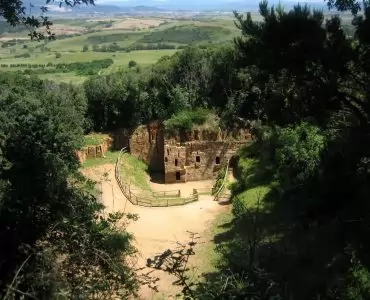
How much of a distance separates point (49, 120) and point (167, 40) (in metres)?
82.2

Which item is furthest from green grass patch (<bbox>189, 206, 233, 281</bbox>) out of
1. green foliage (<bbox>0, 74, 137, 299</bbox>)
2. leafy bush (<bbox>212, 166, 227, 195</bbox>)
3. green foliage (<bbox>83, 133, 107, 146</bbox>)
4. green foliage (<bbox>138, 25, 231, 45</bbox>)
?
green foliage (<bbox>138, 25, 231, 45</bbox>)

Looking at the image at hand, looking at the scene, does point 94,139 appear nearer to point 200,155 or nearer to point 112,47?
point 200,155

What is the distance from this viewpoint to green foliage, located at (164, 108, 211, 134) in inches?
1085

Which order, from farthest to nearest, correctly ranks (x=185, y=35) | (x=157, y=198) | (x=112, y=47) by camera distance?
(x=185, y=35) < (x=112, y=47) < (x=157, y=198)

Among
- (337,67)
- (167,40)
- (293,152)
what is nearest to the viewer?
(337,67)

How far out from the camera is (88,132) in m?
30.1

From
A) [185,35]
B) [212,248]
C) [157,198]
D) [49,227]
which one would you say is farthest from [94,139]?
[185,35]

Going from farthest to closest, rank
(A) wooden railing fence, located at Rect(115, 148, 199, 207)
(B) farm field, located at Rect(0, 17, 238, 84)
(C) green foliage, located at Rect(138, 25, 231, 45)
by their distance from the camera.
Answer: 1. (C) green foliage, located at Rect(138, 25, 231, 45)
2. (B) farm field, located at Rect(0, 17, 238, 84)
3. (A) wooden railing fence, located at Rect(115, 148, 199, 207)

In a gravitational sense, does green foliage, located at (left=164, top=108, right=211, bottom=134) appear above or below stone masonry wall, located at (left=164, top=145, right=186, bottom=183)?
above

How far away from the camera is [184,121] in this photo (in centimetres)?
2755

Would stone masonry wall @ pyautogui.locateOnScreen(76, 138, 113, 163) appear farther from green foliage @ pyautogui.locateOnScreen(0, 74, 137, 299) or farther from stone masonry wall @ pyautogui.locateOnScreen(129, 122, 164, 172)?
green foliage @ pyautogui.locateOnScreen(0, 74, 137, 299)

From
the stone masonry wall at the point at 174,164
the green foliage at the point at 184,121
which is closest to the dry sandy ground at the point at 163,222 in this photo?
the stone masonry wall at the point at 174,164

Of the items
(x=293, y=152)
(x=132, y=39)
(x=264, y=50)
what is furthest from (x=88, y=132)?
(x=132, y=39)

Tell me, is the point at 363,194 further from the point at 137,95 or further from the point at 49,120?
the point at 137,95
